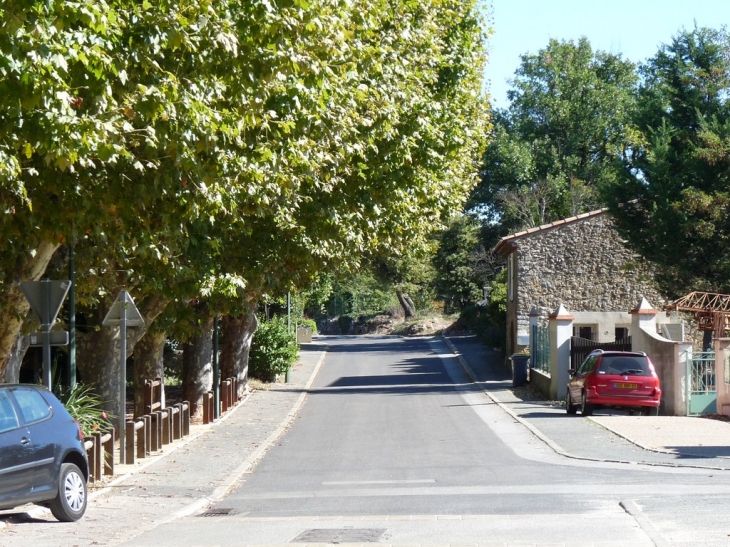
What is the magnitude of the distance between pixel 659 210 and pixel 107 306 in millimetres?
20505

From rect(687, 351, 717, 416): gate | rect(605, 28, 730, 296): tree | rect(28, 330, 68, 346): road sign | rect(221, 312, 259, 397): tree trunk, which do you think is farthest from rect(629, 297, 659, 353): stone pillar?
rect(28, 330, 68, 346): road sign

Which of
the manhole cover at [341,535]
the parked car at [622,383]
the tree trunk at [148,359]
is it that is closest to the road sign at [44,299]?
the manhole cover at [341,535]

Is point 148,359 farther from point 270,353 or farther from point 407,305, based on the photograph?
point 407,305

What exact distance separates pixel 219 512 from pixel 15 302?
400cm

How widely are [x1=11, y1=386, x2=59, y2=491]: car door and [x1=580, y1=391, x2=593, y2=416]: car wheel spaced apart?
1537 centimetres

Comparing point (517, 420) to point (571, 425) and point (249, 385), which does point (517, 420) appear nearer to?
point (571, 425)

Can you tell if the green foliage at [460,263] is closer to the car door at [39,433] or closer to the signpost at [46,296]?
the signpost at [46,296]

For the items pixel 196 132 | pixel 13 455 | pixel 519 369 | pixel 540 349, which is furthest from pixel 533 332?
pixel 13 455

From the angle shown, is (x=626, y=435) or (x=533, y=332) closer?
(x=626, y=435)

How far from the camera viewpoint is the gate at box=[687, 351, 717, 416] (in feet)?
82.0

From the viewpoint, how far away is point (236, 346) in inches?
1264

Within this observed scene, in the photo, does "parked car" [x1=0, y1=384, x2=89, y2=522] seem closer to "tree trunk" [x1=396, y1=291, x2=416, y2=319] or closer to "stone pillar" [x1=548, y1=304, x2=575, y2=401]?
"stone pillar" [x1=548, y1=304, x2=575, y2=401]

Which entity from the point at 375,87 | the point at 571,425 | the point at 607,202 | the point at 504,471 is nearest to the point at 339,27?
the point at 375,87

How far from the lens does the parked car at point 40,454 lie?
10.4m
